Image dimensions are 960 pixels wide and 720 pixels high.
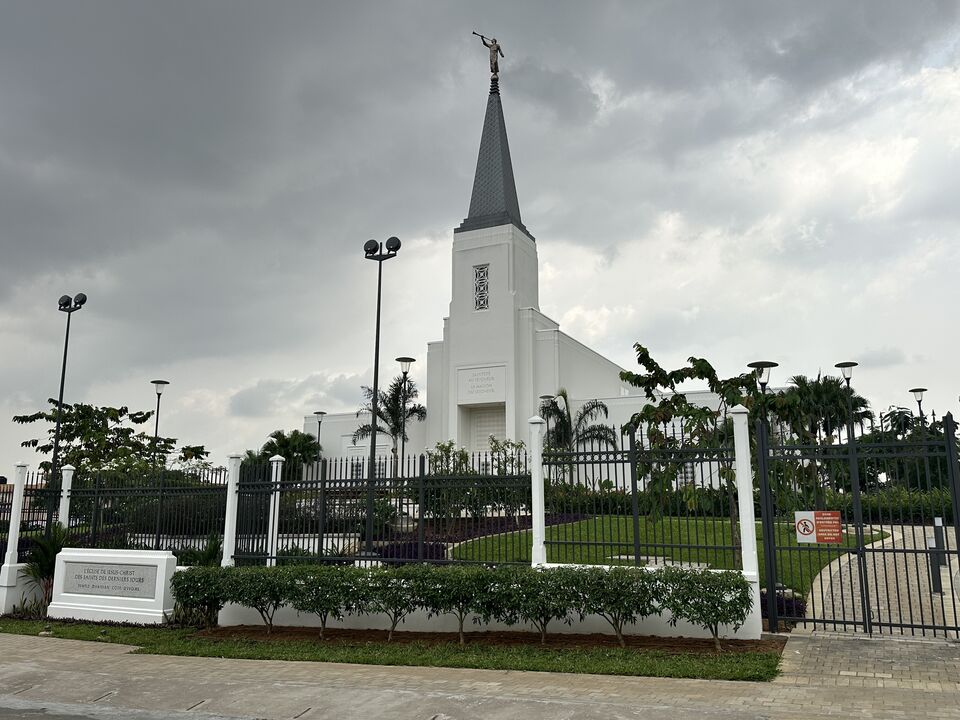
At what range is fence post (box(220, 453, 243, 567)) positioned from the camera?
41.6 ft

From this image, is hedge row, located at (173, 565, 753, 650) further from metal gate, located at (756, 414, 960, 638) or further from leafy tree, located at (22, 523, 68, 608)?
leafy tree, located at (22, 523, 68, 608)

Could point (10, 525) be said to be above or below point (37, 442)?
below

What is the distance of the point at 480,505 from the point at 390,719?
4.65 m

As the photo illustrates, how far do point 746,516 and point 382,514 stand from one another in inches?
215

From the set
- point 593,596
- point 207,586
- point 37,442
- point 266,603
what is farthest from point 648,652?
point 37,442

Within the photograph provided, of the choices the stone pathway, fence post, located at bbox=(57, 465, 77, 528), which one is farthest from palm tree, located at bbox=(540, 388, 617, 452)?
fence post, located at bbox=(57, 465, 77, 528)

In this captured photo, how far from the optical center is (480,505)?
11375mm

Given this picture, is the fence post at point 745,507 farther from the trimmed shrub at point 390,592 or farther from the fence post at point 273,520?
the fence post at point 273,520

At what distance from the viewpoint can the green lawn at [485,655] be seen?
8359 mm

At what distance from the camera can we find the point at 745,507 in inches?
393

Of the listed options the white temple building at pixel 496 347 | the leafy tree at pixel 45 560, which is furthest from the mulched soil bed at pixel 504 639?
the white temple building at pixel 496 347

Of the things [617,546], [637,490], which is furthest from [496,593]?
[637,490]

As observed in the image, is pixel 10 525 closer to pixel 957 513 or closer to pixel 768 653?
pixel 768 653

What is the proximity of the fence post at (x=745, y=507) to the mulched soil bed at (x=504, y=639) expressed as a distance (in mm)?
488
